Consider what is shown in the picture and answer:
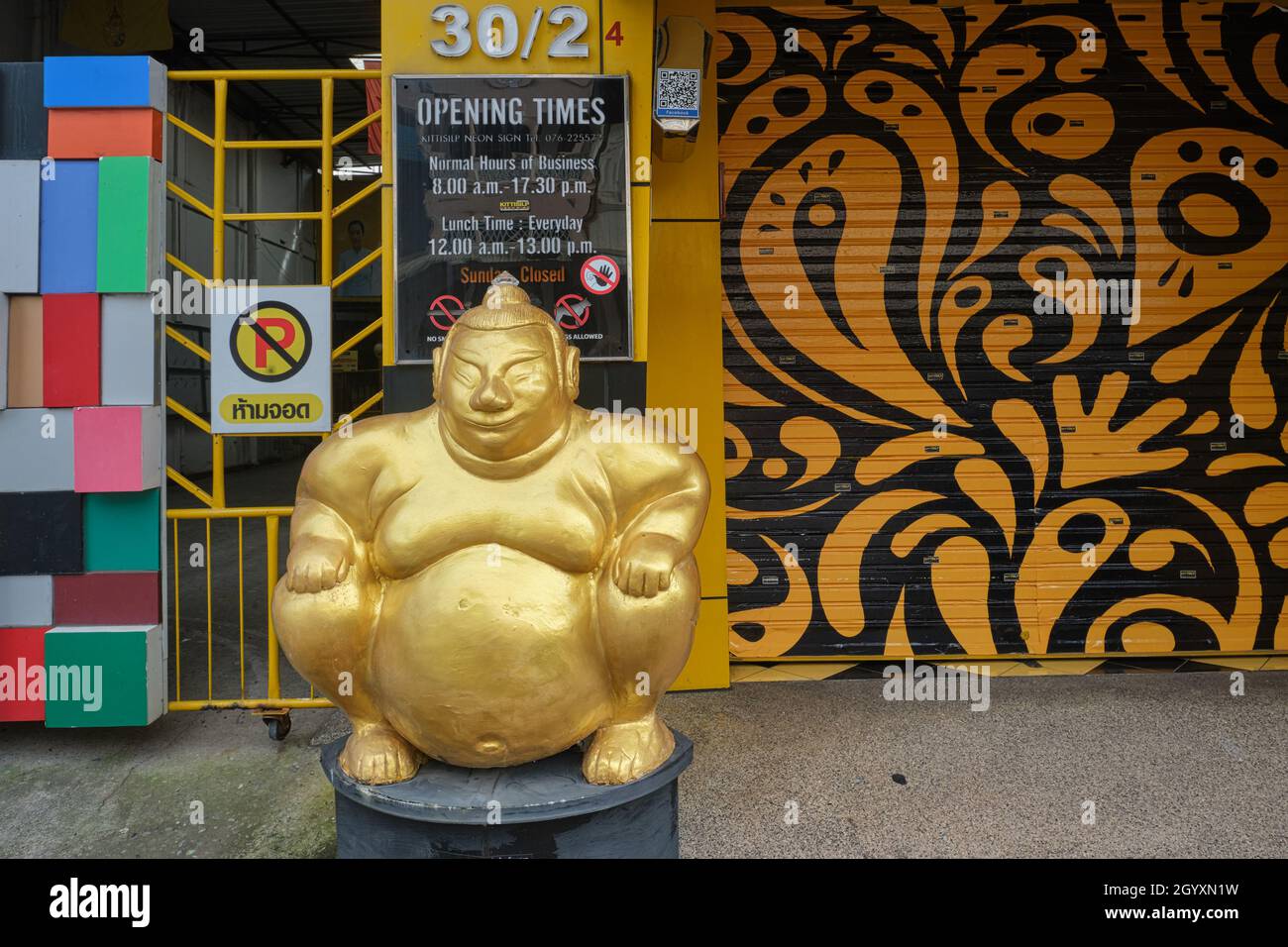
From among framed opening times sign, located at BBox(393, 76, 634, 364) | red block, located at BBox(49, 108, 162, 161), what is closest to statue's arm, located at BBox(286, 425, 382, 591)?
framed opening times sign, located at BBox(393, 76, 634, 364)

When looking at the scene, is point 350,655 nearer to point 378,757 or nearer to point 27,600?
point 378,757

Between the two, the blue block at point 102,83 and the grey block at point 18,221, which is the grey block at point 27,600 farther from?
the blue block at point 102,83

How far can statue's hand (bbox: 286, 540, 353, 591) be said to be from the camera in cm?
175

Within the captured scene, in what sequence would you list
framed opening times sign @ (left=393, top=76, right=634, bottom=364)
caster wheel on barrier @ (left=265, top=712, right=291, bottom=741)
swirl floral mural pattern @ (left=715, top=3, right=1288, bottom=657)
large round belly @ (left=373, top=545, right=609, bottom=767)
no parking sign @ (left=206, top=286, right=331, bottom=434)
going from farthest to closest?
swirl floral mural pattern @ (left=715, top=3, right=1288, bottom=657), caster wheel on barrier @ (left=265, top=712, right=291, bottom=741), no parking sign @ (left=206, top=286, right=331, bottom=434), framed opening times sign @ (left=393, top=76, right=634, bottom=364), large round belly @ (left=373, top=545, right=609, bottom=767)

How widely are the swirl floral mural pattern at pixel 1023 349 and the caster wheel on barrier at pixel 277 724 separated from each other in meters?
2.30

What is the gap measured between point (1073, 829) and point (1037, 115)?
11.8 feet

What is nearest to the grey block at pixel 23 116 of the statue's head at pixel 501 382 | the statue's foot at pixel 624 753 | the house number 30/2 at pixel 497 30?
the house number 30/2 at pixel 497 30

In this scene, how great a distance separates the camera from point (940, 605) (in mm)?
4438

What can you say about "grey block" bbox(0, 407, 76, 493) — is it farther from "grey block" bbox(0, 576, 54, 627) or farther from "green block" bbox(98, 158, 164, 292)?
"green block" bbox(98, 158, 164, 292)

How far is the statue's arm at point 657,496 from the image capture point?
185 cm

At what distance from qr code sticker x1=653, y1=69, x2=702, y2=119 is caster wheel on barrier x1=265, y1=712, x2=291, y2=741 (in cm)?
304

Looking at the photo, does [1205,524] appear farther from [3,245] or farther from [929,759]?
[3,245]

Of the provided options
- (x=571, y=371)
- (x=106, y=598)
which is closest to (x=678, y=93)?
(x=571, y=371)

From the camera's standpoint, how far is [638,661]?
1.79 m
